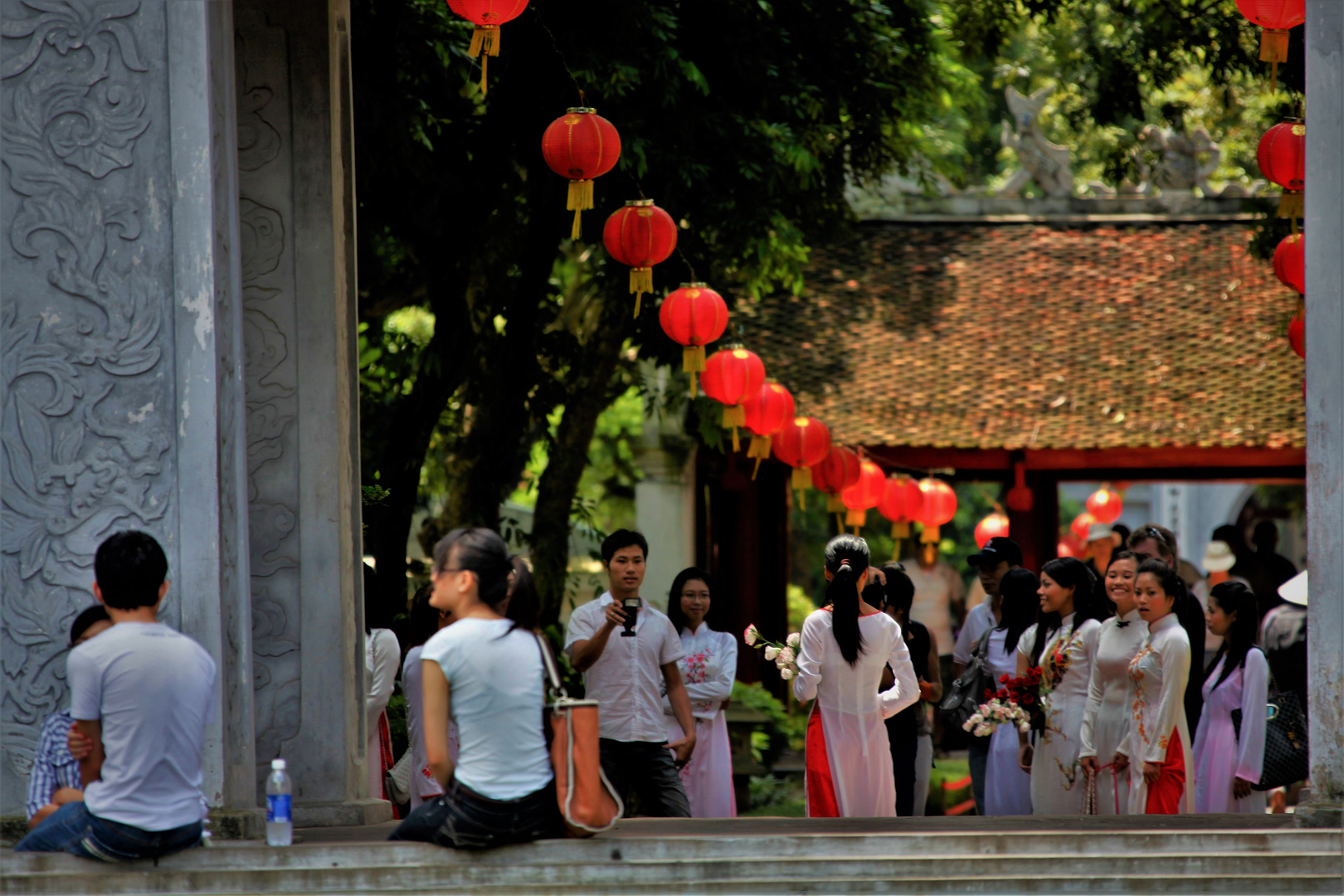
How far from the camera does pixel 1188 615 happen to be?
6.78 metres

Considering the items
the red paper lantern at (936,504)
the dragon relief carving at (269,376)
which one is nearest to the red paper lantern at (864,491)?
the red paper lantern at (936,504)

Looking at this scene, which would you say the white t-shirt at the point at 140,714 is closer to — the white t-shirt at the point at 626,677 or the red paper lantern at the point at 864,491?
the white t-shirt at the point at 626,677

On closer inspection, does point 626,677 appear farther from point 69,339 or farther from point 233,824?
point 69,339

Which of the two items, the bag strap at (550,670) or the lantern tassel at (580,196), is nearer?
the bag strap at (550,670)

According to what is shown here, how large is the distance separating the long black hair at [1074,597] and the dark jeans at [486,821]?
311 centimetres

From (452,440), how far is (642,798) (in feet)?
19.3

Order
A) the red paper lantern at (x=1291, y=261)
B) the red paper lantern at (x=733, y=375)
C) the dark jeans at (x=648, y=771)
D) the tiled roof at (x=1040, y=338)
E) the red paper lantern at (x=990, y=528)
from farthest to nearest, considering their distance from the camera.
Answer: the tiled roof at (x=1040, y=338), the red paper lantern at (x=990, y=528), the red paper lantern at (x=733, y=375), the red paper lantern at (x=1291, y=261), the dark jeans at (x=648, y=771)

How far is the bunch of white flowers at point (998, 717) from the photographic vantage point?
6.55 m

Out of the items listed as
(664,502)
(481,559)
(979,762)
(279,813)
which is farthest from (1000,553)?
(664,502)

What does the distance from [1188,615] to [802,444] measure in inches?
159

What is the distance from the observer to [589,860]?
4.20 m

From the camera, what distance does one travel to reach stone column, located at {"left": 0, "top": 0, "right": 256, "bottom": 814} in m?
4.52

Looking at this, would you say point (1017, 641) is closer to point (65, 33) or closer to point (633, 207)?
point (633, 207)

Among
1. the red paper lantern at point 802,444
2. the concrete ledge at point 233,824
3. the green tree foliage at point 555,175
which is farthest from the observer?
the red paper lantern at point 802,444
